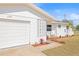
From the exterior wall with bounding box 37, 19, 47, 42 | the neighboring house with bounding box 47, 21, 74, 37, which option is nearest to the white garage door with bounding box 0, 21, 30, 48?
the exterior wall with bounding box 37, 19, 47, 42

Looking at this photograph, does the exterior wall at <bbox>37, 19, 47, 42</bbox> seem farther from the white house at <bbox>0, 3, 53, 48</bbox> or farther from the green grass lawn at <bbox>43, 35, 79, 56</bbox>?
the green grass lawn at <bbox>43, 35, 79, 56</bbox>

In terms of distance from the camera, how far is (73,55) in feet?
23.9

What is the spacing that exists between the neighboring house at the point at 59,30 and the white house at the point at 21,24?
241mm

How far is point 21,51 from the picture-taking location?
723 cm

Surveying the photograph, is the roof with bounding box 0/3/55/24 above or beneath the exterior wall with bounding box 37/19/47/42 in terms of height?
above

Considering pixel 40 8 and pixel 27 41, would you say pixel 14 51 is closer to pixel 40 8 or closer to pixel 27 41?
pixel 27 41

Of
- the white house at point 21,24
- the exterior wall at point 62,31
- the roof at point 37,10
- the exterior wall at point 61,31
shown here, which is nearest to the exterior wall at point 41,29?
the white house at point 21,24

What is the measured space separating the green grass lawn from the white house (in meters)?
0.58

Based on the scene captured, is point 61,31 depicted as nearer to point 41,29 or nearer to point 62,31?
point 62,31

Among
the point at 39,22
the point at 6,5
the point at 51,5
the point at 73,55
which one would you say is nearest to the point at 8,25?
the point at 6,5

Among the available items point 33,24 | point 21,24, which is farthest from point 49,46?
point 21,24

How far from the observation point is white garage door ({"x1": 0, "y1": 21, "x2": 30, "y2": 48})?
23.2 ft

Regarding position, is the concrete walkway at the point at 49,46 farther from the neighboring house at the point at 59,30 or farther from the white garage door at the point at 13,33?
the white garage door at the point at 13,33

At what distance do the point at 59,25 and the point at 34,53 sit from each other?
4.67 ft
